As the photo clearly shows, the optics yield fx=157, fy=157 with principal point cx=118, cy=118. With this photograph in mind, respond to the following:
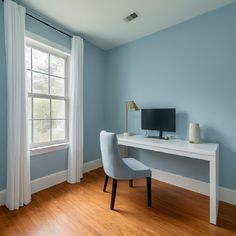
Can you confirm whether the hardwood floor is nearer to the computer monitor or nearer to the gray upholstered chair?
the gray upholstered chair

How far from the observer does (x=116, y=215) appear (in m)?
1.72

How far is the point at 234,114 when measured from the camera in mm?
1941

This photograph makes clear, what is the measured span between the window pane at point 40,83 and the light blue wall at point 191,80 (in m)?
1.38

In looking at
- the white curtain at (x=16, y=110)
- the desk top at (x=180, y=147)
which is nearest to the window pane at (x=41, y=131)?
the white curtain at (x=16, y=110)

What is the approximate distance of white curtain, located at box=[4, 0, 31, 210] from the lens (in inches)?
71.9

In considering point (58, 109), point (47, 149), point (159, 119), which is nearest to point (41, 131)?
point (47, 149)

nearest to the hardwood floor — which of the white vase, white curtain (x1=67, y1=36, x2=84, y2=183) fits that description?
white curtain (x1=67, y1=36, x2=84, y2=183)

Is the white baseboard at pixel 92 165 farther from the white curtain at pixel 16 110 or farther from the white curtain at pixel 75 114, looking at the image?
the white curtain at pixel 16 110

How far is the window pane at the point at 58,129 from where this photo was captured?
2.57 m

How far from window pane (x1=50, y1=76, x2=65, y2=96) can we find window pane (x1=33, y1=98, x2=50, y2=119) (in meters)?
0.20

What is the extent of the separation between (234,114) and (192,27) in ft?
4.40

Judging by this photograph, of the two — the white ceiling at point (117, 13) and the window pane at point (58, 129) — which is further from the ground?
the white ceiling at point (117, 13)

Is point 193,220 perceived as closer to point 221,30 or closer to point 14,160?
point 14,160

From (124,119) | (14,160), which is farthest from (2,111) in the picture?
(124,119)
